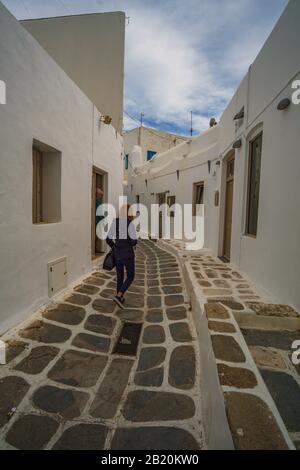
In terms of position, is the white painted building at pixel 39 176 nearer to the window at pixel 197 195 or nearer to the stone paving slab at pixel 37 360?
the stone paving slab at pixel 37 360

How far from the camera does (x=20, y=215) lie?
3.07m

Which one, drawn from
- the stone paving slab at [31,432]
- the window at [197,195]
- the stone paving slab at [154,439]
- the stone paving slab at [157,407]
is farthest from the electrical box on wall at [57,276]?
the window at [197,195]

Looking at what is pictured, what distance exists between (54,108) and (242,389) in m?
4.19

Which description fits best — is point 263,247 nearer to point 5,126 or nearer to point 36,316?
point 36,316

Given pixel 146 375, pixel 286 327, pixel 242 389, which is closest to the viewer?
pixel 242 389

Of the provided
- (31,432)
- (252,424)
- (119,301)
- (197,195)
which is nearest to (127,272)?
(119,301)

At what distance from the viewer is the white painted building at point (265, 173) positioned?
294cm

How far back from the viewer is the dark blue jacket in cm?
378

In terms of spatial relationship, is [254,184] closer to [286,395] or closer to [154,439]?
[286,395]

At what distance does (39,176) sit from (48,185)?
7.5 inches

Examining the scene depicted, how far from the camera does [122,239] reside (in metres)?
3.80

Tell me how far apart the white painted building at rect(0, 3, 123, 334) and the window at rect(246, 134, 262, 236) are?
128 inches

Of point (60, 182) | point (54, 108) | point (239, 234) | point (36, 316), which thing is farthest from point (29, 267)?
point (239, 234)

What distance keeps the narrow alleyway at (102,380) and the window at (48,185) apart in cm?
147
